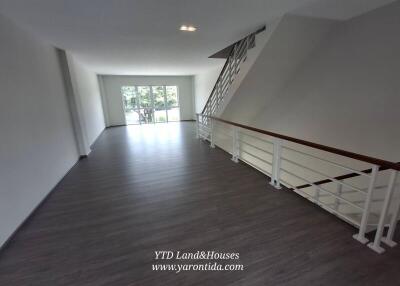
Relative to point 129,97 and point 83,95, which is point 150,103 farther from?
point 83,95

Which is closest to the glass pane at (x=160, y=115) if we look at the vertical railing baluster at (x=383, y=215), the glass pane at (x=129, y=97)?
the glass pane at (x=129, y=97)

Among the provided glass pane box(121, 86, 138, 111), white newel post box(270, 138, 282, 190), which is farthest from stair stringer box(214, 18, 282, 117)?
glass pane box(121, 86, 138, 111)

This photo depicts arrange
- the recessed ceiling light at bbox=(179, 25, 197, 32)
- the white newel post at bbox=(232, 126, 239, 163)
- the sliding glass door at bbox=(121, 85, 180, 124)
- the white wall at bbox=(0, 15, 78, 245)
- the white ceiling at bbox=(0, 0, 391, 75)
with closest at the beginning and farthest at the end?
the white wall at bbox=(0, 15, 78, 245) < the white ceiling at bbox=(0, 0, 391, 75) < the recessed ceiling light at bbox=(179, 25, 197, 32) < the white newel post at bbox=(232, 126, 239, 163) < the sliding glass door at bbox=(121, 85, 180, 124)

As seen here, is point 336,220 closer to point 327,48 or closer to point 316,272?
point 316,272

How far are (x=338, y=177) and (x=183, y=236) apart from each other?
189 centimetres

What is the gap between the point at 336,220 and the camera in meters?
1.91

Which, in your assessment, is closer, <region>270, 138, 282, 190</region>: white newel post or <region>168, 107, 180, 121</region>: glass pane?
<region>270, 138, 282, 190</region>: white newel post

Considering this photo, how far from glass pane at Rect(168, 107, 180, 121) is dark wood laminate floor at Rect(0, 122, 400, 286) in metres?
6.83

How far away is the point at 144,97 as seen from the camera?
9039 millimetres

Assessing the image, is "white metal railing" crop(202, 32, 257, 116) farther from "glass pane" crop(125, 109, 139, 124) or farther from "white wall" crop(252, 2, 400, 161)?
"glass pane" crop(125, 109, 139, 124)

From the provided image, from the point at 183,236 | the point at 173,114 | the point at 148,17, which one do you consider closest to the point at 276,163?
the point at 183,236

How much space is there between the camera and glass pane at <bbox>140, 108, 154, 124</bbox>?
9219 mm

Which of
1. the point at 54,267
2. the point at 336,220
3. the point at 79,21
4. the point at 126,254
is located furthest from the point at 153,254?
the point at 79,21

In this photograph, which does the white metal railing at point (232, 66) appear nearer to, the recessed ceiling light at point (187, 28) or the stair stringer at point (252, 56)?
the stair stringer at point (252, 56)
